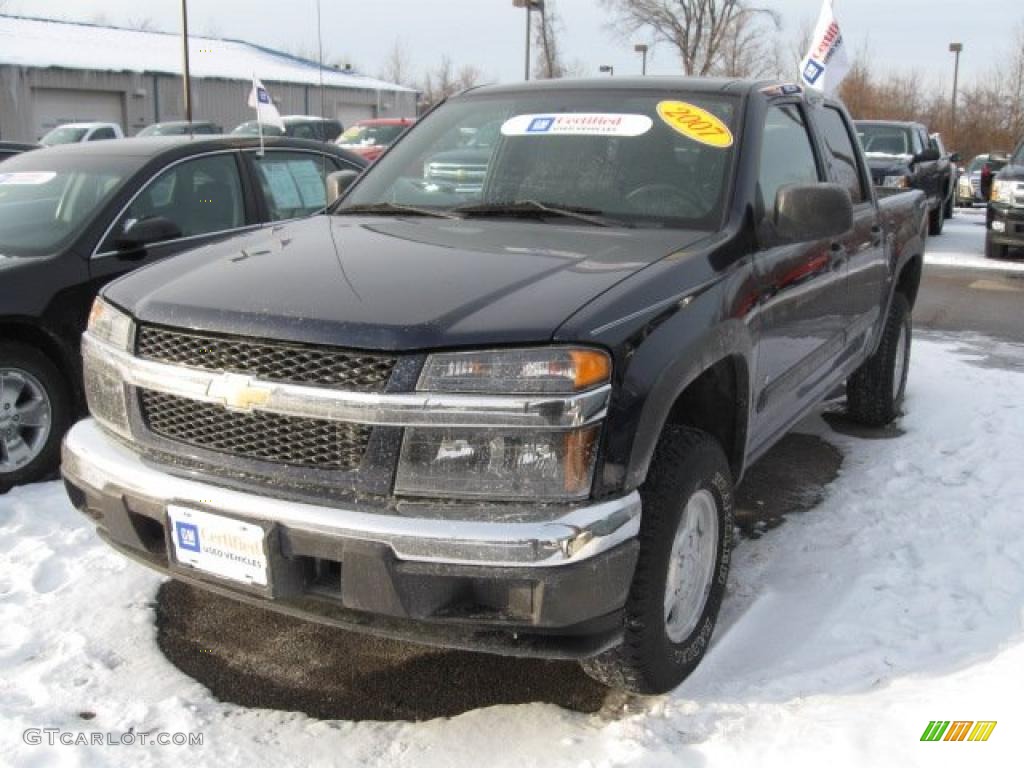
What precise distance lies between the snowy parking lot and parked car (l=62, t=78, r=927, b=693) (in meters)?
0.22

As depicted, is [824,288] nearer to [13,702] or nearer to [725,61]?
[13,702]

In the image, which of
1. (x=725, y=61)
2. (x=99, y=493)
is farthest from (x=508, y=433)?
(x=725, y=61)

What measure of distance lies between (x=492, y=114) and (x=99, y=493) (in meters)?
2.14

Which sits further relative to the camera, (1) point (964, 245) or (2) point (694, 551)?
(1) point (964, 245)

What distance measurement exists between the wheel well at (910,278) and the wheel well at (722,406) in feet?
9.98

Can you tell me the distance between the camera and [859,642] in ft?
10.4

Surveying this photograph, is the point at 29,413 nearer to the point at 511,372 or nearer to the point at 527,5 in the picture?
the point at 511,372

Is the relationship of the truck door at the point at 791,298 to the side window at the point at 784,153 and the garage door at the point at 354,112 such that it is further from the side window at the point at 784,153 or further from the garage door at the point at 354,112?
Result: the garage door at the point at 354,112

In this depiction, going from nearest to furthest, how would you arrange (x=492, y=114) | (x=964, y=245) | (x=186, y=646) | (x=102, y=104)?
1. (x=186, y=646)
2. (x=492, y=114)
3. (x=964, y=245)
4. (x=102, y=104)

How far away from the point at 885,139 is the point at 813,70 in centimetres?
484

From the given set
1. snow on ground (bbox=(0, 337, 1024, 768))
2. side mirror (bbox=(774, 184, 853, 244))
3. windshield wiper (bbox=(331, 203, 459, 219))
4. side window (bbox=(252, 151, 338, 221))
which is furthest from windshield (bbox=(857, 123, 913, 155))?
A: windshield wiper (bbox=(331, 203, 459, 219))

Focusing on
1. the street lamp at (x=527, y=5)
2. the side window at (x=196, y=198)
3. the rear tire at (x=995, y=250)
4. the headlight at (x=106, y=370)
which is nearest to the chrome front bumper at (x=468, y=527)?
the headlight at (x=106, y=370)

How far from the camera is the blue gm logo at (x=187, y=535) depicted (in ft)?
8.52

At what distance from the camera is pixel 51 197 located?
513 cm
